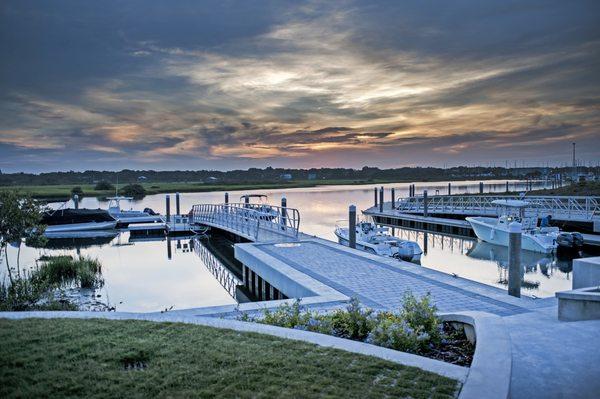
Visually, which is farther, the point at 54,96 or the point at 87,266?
the point at 54,96

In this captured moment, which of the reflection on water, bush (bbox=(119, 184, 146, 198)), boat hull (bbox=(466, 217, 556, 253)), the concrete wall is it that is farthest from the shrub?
bush (bbox=(119, 184, 146, 198))

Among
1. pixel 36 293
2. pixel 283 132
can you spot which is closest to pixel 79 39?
pixel 36 293

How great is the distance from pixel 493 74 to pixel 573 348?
17933mm

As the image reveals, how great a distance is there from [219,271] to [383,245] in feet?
23.8

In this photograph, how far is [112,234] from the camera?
1249 inches

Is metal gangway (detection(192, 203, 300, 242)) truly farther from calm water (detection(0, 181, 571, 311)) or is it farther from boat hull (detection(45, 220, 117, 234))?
boat hull (detection(45, 220, 117, 234))

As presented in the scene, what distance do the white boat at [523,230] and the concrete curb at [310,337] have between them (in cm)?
1956

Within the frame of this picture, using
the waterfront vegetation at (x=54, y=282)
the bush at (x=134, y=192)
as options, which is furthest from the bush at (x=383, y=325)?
the bush at (x=134, y=192)

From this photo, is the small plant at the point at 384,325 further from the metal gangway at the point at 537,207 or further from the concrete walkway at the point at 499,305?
the metal gangway at the point at 537,207

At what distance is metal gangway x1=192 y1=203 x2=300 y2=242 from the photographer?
20114 millimetres

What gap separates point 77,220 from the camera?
32438mm

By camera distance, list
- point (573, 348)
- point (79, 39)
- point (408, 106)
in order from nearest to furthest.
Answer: point (573, 348)
point (79, 39)
point (408, 106)

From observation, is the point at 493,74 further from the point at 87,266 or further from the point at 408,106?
the point at 87,266

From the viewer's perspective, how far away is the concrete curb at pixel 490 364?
373cm
